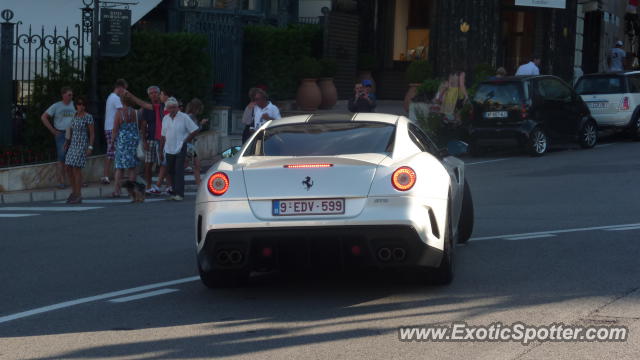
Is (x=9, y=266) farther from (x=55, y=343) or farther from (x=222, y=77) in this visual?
(x=222, y=77)

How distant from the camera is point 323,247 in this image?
8602 millimetres

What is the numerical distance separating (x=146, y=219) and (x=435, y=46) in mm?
15122

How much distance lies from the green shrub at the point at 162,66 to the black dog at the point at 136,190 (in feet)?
20.2

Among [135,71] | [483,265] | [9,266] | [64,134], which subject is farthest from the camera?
[135,71]

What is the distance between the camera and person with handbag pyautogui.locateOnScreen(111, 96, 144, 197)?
18859 mm

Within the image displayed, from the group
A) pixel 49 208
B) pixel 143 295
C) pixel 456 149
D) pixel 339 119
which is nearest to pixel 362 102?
pixel 49 208

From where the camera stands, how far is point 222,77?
29188mm

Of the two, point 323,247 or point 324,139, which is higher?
point 324,139

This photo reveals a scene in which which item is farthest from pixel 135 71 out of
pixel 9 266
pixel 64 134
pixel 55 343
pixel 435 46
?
pixel 55 343

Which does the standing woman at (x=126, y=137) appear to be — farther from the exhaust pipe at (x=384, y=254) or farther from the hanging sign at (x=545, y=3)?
the hanging sign at (x=545, y=3)

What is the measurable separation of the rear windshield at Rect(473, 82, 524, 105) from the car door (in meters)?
0.49

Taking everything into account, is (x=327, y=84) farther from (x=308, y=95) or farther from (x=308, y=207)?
(x=308, y=207)

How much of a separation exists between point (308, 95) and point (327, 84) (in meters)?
1.14

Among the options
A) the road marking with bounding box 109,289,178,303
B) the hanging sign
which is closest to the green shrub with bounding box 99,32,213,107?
the hanging sign
